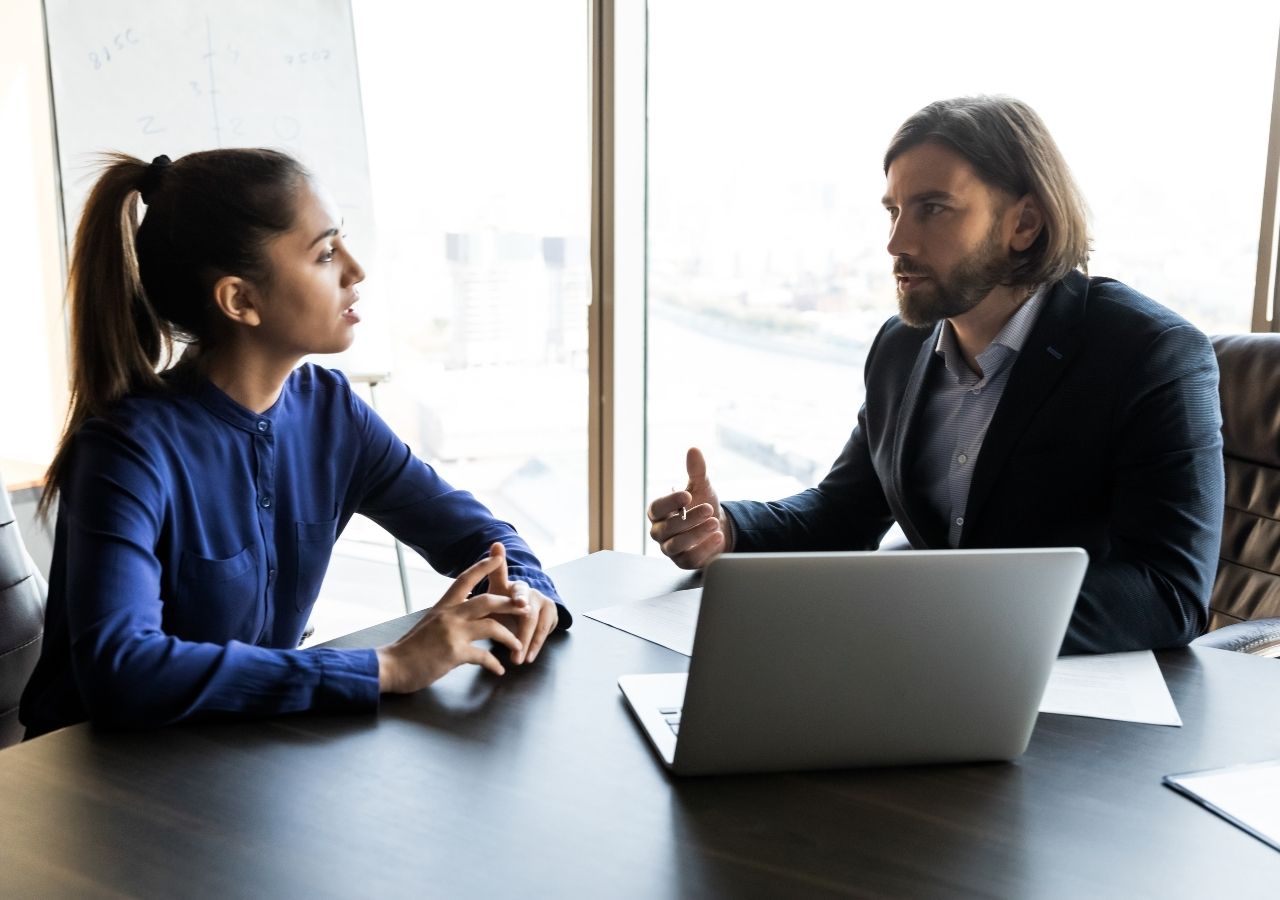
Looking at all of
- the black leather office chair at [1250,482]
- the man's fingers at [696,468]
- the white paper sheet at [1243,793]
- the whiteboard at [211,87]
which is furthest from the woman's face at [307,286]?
the black leather office chair at [1250,482]

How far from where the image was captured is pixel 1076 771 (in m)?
0.97

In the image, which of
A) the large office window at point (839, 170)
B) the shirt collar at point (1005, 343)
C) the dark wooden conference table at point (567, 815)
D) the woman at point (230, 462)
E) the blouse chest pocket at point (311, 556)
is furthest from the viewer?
the large office window at point (839, 170)

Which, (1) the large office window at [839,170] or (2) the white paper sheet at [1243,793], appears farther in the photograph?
(1) the large office window at [839,170]

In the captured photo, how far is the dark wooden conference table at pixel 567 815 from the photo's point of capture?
792mm

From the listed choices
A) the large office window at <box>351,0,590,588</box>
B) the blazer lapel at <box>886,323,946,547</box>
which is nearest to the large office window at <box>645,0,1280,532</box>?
the large office window at <box>351,0,590,588</box>

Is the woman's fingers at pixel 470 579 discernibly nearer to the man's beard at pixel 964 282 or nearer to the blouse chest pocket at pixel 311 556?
the blouse chest pocket at pixel 311 556

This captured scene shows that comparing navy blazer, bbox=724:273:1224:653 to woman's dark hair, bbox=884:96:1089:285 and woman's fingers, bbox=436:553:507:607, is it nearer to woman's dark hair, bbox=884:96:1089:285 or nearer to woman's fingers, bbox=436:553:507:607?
woman's dark hair, bbox=884:96:1089:285

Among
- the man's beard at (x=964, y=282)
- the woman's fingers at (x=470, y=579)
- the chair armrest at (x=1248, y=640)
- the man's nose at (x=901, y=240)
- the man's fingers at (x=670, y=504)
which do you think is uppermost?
the man's nose at (x=901, y=240)

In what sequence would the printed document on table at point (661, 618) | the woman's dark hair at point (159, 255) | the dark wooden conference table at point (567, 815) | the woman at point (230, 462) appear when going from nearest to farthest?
the dark wooden conference table at point (567, 815) → the woman at point (230, 462) → the printed document on table at point (661, 618) → the woman's dark hair at point (159, 255)

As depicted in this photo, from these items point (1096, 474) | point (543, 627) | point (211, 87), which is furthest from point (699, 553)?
point (211, 87)

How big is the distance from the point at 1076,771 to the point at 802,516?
0.82m

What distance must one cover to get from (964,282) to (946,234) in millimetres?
82

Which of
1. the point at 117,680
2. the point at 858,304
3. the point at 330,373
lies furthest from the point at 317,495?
the point at 858,304

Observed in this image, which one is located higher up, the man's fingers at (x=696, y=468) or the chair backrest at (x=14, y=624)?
the man's fingers at (x=696, y=468)
